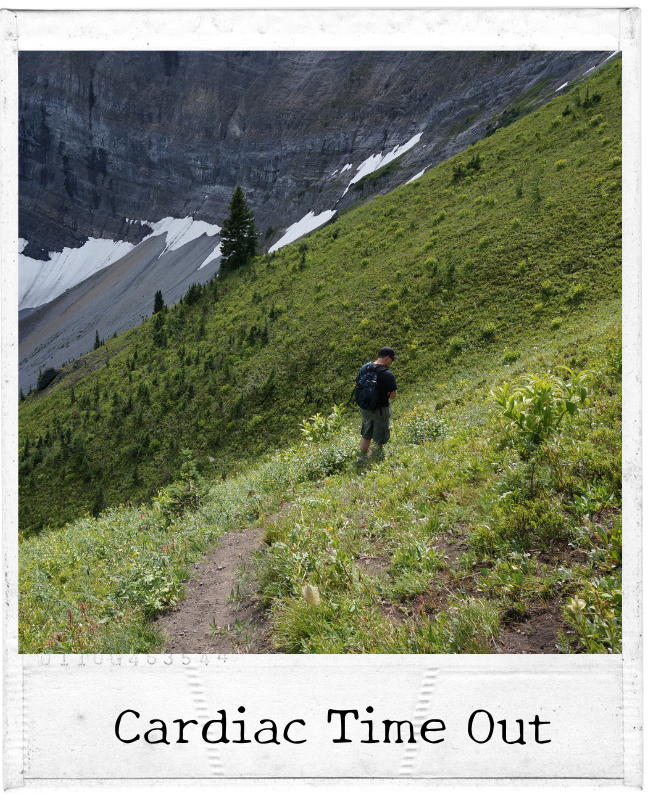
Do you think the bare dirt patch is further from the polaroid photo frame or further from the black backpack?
the black backpack

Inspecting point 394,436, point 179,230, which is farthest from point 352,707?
point 179,230

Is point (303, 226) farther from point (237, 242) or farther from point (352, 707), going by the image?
point (352, 707)

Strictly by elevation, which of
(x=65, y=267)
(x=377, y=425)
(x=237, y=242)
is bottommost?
(x=377, y=425)

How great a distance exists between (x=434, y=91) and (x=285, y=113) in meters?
47.9

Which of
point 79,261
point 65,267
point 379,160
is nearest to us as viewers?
point 379,160

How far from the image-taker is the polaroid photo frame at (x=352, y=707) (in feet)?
9.80

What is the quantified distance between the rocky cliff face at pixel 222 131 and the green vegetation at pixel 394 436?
113ft

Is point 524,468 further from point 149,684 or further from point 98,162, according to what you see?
point 98,162

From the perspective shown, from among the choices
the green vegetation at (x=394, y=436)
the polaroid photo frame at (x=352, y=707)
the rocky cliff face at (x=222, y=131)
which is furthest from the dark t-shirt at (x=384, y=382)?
the rocky cliff face at (x=222, y=131)

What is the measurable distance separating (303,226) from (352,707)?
90.3 metres

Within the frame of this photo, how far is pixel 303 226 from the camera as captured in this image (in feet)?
284

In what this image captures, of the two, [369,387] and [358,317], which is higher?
[358,317]

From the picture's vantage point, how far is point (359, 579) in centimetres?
412

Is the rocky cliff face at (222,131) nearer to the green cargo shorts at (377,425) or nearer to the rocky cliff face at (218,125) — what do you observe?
the rocky cliff face at (218,125)
